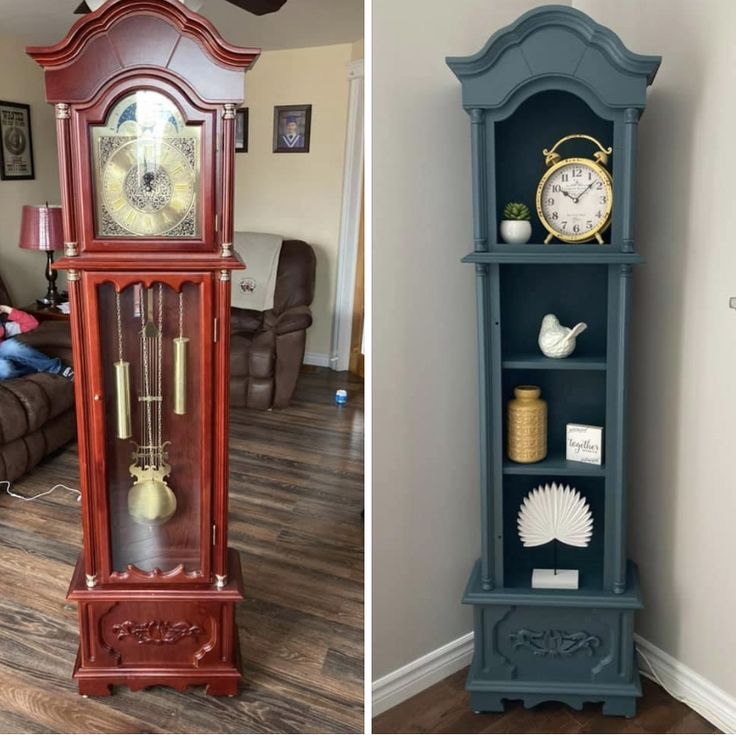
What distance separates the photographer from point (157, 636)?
213cm

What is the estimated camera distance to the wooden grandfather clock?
5.57 ft

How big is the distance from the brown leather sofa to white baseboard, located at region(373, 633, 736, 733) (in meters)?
1.89

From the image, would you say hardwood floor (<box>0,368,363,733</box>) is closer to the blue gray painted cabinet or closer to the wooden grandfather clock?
the wooden grandfather clock

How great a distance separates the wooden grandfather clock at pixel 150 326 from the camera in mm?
1697

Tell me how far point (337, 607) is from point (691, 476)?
117 centimetres

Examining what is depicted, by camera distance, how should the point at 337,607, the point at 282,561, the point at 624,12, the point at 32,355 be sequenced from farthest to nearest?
1. the point at 32,355
2. the point at 282,561
3. the point at 337,607
4. the point at 624,12

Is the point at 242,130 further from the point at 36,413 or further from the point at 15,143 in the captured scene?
the point at 36,413

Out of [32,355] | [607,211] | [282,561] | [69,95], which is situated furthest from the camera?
[32,355]

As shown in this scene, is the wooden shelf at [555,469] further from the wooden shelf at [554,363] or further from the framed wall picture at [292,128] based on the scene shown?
the framed wall picture at [292,128]

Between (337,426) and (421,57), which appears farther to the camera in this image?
(337,426)

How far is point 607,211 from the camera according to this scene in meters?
1.91

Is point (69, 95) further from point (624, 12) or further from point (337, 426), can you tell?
point (337, 426)

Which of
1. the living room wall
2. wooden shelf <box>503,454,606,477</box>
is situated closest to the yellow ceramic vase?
wooden shelf <box>503,454,606,477</box>

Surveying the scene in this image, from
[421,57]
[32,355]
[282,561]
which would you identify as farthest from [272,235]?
[421,57]
